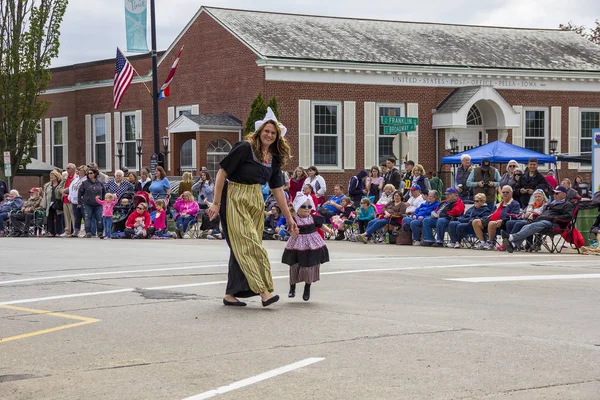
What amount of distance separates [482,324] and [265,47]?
33353 millimetres

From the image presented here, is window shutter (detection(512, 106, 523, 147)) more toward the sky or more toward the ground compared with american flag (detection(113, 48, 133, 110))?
more toward the ground

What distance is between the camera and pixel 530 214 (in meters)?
19.8

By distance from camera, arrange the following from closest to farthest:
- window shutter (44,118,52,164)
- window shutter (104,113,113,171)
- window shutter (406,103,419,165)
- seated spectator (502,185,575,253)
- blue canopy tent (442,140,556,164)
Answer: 1. seated spectator (502,185,575,253)
2. blue canopy tent (442,140,556,164)
3. window shutter (406,103,419,165)
4. window shutter (104,113,113,171)
5. window shutter (44,118,52,164)

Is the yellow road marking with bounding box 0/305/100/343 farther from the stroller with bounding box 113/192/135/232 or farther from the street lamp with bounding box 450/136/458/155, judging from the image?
the street lamp with bounding box 450/136/458/155

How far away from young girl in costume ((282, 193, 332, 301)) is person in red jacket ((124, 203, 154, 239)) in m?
14.2

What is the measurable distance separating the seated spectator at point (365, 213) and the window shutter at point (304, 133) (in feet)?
61.5

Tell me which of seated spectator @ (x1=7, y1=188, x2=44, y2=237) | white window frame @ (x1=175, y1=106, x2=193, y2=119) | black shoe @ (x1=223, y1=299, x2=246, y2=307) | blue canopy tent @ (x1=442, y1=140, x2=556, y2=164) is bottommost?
black shoe @ (x1=223, y1=299, x2=246, y2=307)

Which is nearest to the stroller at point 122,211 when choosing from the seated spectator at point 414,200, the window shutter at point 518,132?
the seated spectator at point 414,200

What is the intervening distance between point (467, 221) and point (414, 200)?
1966mm

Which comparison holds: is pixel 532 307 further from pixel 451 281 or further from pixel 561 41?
pixel 561 41

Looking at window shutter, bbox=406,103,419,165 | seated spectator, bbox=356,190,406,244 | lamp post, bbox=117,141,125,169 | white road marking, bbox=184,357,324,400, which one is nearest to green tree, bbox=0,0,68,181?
lamp post, bbox=117,141,125,169

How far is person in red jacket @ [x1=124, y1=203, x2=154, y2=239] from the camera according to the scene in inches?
1007

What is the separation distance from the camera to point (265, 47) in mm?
42156

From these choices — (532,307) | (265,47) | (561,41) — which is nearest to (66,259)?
(532,307)
